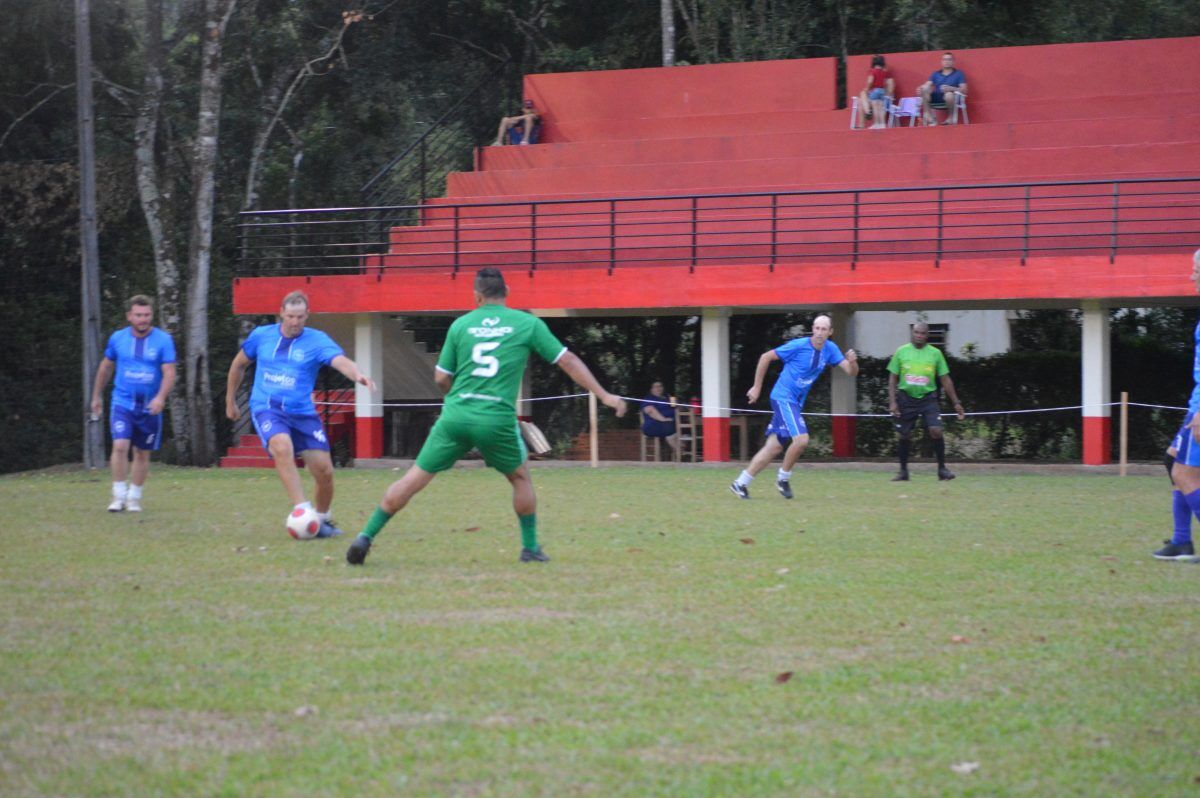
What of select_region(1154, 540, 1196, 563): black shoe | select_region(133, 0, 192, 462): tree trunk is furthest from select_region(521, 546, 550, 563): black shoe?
select_region(133, 0, 192, 462): tree trunk

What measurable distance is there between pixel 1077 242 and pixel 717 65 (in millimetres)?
8520

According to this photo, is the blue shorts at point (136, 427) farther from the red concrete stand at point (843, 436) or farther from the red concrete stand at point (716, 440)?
the red concrete stand at point (843, 436)

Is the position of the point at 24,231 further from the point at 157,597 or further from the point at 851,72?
the point at 157,597

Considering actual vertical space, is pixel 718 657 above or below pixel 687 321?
below

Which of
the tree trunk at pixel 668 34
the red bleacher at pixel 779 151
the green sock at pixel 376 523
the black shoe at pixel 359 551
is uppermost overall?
the tree trunk at pixel 668 34

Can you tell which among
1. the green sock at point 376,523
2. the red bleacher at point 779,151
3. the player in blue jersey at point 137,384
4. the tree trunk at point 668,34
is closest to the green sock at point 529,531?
the green sock at point 376,523

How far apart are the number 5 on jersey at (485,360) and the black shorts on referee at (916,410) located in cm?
1122

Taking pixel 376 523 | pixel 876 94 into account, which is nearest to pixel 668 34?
pixel 876 94

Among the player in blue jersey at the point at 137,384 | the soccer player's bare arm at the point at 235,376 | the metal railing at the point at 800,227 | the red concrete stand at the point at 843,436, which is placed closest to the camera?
the soccer player's bare arm at the point at 235,376

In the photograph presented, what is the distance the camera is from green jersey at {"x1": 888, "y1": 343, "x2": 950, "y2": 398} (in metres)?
19.2

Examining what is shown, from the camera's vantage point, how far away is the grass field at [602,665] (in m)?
4.75

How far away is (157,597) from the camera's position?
26.6 feet

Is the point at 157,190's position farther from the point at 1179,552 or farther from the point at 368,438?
the point at 1179,552

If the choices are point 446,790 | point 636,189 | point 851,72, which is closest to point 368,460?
point 636,189
